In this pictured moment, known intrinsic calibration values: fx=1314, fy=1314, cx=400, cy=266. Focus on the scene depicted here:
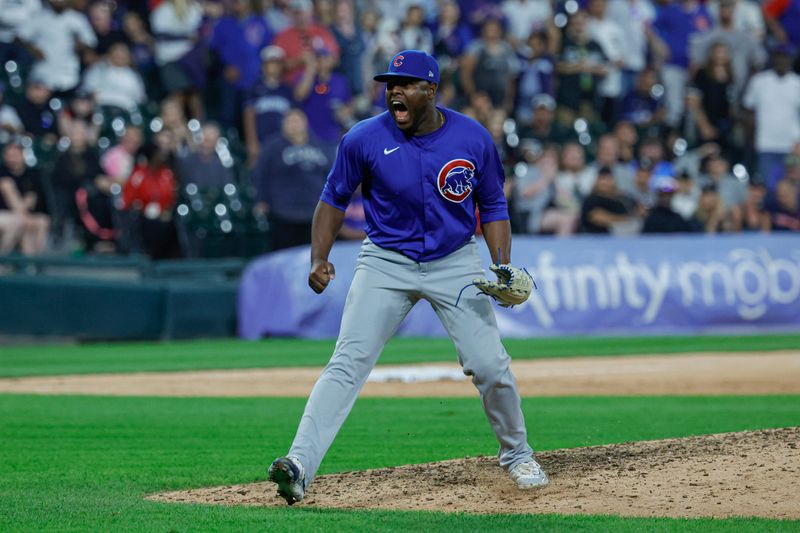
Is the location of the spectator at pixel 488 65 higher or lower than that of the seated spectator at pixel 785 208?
higher

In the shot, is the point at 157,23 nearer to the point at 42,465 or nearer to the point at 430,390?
the point at 430,390

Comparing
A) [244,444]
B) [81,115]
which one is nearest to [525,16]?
[81,115]

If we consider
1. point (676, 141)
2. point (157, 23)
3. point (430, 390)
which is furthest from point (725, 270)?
point (157, 23)

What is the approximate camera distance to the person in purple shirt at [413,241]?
562 centimetres

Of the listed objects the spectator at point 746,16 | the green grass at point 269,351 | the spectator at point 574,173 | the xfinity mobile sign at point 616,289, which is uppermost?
the spectator at point 746,16

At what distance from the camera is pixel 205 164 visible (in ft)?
53.1

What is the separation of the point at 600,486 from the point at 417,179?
159cm

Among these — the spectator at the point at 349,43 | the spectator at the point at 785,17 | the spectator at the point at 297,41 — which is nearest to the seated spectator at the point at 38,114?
the spectator at the point at 297,41

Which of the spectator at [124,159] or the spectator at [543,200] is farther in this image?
the spectator at [543,200]

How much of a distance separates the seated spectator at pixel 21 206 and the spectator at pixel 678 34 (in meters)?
9.85

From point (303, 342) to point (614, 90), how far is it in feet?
23.1

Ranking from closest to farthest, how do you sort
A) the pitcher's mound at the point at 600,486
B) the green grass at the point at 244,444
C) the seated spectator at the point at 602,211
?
the green grass at the point at 244,444 → the pitcher's mound at the point at 600,486 → the seated spectator at the point at 602,211

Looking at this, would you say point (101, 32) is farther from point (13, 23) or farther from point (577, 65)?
point (577, 65)

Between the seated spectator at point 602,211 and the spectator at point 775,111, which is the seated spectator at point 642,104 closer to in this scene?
the spectator at point 775,111
